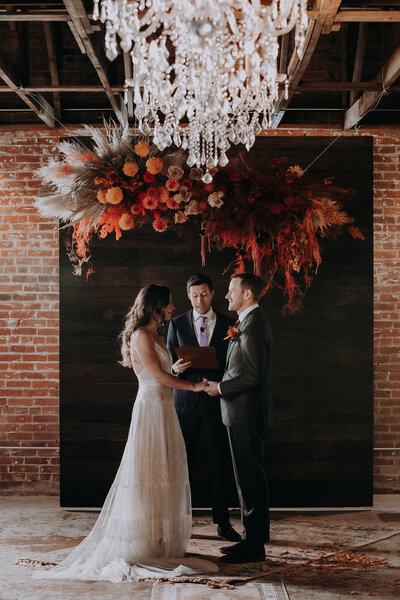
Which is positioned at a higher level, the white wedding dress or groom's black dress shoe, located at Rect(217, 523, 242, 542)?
the white wedding dress

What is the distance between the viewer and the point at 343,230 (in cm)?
594

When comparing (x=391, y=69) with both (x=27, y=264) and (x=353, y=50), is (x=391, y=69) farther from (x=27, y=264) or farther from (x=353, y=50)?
(x=27, y=264)

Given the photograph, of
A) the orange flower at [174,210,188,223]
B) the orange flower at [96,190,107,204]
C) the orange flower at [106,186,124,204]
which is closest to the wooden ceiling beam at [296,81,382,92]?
the orange flower at [174,210,188,223]

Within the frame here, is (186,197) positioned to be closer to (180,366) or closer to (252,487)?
(180,366)

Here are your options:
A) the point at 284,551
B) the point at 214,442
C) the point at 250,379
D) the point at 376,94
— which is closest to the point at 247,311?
the point at 250,379

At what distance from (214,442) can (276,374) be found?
0.99 m

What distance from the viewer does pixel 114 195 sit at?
523 centimetres

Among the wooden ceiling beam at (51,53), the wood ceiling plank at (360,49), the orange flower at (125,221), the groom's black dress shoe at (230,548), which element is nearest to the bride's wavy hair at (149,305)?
the orange flower at (125,221)

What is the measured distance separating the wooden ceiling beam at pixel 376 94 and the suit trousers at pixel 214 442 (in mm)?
2518

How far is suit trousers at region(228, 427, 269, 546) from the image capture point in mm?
4543

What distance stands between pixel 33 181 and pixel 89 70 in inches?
45.2

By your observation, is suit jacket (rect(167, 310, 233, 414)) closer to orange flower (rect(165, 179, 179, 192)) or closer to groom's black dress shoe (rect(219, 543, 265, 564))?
orange flower (rect(165, 179, 179, 192))

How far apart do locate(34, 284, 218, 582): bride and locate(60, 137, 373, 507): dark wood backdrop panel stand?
1.29m

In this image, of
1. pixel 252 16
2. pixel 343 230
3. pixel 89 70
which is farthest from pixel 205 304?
pixel 89 70
